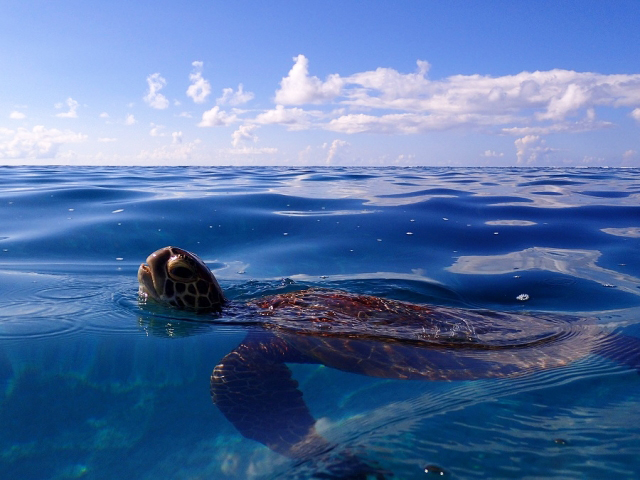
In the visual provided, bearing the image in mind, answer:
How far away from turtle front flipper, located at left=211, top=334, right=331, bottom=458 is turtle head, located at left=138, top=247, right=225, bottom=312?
1.12 m

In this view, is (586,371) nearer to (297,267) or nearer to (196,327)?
(196,327)

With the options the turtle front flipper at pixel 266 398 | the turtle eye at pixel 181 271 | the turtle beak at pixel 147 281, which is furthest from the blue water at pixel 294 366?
the turtle eye at pixel 181 271

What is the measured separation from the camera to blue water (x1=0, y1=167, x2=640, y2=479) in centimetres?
326

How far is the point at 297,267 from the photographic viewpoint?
9047mm

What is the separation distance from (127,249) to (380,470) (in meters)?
8.26

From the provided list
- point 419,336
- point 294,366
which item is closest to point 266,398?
point 294,366

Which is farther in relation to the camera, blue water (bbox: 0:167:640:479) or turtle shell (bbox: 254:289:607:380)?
turtle shell (bbox: 254:289:607:380)

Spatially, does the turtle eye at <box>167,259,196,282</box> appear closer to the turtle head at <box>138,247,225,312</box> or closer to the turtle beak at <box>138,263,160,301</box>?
the turtle head at <box>138,247,225,312</box>

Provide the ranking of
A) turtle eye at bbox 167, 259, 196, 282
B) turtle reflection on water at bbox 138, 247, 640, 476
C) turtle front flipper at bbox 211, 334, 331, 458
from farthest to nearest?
turtle eye at bbox 167, 259, 196, 282
turtle reflection on water at bbox 138, 247, 640, 476
turtle front flipper at bbox 211, 334, 331, 458

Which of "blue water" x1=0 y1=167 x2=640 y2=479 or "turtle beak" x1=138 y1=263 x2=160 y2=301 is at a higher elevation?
"turtle beak" x1=138 y1=263 x2=160 y2=301

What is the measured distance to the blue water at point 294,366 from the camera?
128 inches

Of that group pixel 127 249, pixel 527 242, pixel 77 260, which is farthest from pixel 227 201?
pixel 527 242

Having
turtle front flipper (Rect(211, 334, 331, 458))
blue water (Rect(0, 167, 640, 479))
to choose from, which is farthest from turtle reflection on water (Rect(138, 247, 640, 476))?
blue water (Rect(0, 167, 640, 479))

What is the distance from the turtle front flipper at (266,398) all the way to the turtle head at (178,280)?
1.12m
